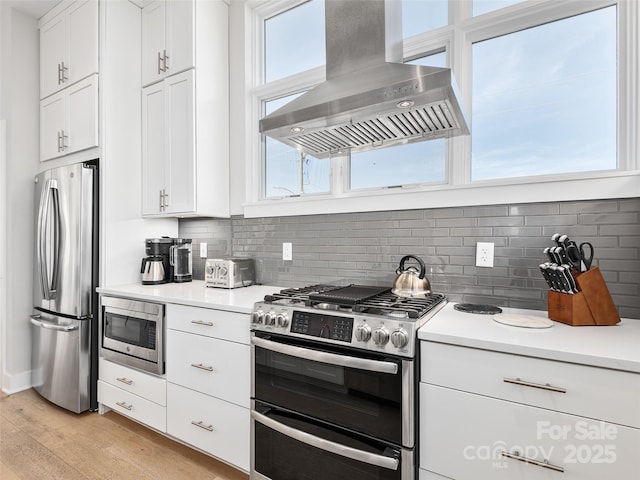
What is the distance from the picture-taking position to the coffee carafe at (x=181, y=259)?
2754mm

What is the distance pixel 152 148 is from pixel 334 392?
235 cm

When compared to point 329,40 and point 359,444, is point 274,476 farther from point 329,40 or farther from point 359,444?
point 329,40

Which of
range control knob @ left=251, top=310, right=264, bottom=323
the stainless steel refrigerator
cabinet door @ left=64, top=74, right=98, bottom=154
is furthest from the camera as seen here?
cabinet door @ left=64, top=74, right=98, bottom=154

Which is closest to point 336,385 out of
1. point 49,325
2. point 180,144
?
point 180,144

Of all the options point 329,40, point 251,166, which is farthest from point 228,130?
point 329,40

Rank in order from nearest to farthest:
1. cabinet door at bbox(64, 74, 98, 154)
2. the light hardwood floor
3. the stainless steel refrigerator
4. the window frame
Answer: the window frame
the light hardwood floor
the stainless steel refrigerator
cabinet door at bbox(64, 74, 98, 154)

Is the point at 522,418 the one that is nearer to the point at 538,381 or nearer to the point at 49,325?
the point at 538,381

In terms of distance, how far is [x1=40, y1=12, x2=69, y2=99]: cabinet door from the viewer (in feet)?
9.37

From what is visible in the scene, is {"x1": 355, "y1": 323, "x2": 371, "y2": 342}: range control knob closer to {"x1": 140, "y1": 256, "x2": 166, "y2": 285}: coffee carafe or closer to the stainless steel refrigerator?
{"x1": 140, "y1": 256, "x2": 166, "y2": 285}: coffee carafe

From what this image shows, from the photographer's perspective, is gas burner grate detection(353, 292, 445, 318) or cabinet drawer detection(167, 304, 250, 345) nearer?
gas burner grate detection(353, 292, 445, 318)

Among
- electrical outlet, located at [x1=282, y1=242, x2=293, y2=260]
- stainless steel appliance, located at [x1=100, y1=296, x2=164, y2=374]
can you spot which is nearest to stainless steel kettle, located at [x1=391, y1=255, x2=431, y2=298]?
electrical outlet, located at [x1=282, y1=242, x2=293, y2=260]

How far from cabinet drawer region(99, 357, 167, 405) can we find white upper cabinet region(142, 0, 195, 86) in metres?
2.15

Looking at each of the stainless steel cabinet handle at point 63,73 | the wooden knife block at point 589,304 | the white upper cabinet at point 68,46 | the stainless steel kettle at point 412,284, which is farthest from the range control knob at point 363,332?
the stainless steel cabinet handle at point 63,73

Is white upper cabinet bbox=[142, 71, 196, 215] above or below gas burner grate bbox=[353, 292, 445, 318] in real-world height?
above
